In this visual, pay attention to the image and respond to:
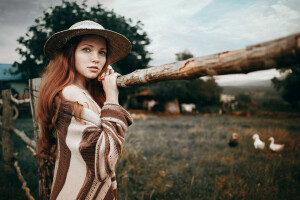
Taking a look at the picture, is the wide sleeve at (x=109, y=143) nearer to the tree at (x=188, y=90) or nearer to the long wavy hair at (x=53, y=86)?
the long wavy hair at (x=53, y=86)

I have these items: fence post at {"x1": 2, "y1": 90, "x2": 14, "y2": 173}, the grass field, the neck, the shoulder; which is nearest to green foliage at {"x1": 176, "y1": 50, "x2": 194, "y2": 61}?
the grass field

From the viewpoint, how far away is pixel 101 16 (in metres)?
9.72

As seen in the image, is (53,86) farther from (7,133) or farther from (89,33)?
(7,133)

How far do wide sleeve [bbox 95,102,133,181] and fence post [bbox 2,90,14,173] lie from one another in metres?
4.05

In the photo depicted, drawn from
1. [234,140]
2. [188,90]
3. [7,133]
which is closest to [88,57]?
[7,133]

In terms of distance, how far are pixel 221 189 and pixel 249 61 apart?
348 centimetres

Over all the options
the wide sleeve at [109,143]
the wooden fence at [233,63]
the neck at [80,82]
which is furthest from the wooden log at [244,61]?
the neck at [80,82]

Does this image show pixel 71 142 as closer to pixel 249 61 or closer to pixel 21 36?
pixel 249 61

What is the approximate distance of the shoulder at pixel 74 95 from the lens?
1.32m

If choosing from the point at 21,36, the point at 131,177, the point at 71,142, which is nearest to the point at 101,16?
the point at 21,36

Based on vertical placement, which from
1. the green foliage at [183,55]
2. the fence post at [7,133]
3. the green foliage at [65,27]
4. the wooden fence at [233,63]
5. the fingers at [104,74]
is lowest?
the fence post at [7,133]

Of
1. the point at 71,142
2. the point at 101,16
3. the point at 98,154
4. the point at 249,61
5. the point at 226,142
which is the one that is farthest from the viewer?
the point at 101,16

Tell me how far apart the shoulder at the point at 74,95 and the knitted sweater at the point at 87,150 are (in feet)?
0.20

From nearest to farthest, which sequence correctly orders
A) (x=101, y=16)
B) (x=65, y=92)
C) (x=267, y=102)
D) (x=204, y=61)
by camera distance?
(x=204, y=61)
(x=65, y=92)
(x=101, y=16)
(x=267, y=102)
